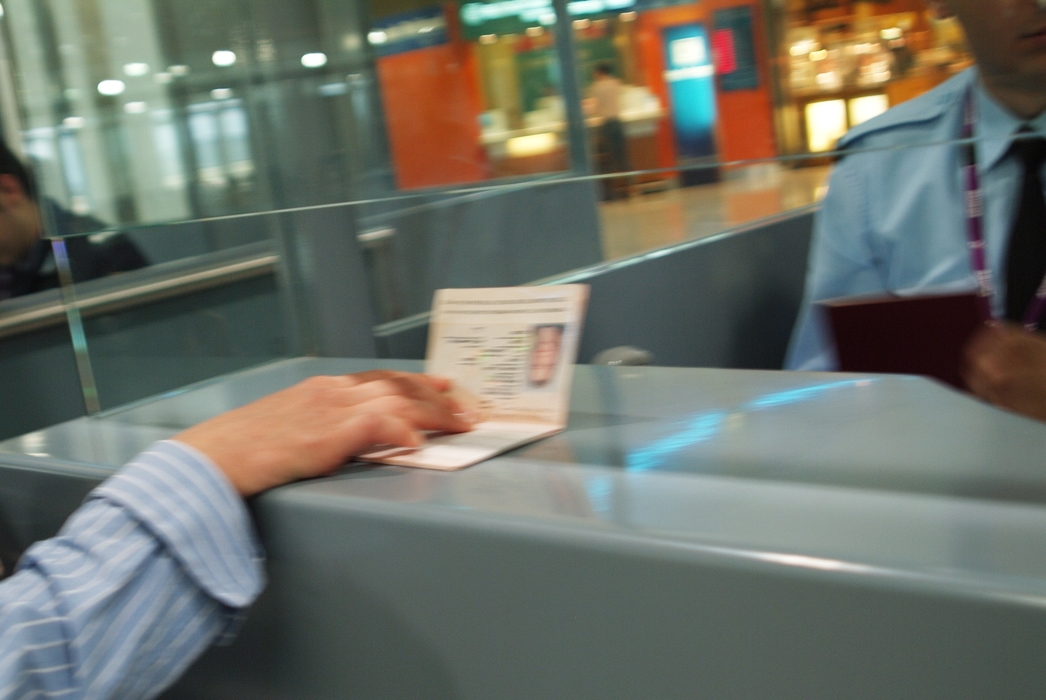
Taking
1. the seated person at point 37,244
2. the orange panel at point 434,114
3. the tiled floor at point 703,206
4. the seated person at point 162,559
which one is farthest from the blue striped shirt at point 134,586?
the seated person at point 37,244

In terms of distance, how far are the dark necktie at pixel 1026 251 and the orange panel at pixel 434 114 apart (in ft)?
1.27

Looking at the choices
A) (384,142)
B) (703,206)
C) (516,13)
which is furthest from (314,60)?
(703,206)

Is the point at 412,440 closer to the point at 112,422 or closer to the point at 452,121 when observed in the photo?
the point at 452,121

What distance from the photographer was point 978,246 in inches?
29.4

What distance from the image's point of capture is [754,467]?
605 mm

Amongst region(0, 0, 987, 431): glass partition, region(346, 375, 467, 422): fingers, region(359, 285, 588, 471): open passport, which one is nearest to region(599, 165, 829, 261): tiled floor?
region(0, 0, 987, 431): glass partition

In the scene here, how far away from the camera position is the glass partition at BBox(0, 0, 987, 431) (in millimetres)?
535

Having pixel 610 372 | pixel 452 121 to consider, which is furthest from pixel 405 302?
pixel 452 121

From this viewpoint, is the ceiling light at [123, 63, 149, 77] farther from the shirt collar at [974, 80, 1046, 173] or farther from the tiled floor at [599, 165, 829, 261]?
the shirt collar at [974, 80, 1046, 173]

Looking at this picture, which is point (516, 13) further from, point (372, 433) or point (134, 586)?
point (134, 586)

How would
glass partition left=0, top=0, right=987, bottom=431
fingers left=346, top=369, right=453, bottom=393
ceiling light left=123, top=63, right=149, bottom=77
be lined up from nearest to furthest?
1. glass partition left=0, top=0, right=987, bottom=431
2. fingers left=346, top=369, right=453, bottom=393
3. ceiling light left=123, top=63, right=149, bottom=77

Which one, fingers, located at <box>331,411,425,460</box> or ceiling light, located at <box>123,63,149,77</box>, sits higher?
ceiling light, located at <box>123,63,149,77</box>

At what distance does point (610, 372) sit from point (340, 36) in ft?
1.24

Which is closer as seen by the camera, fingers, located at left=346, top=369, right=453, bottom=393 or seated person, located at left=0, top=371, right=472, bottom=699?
seated person, located at left=0, top=371, right=472, bottom=699
